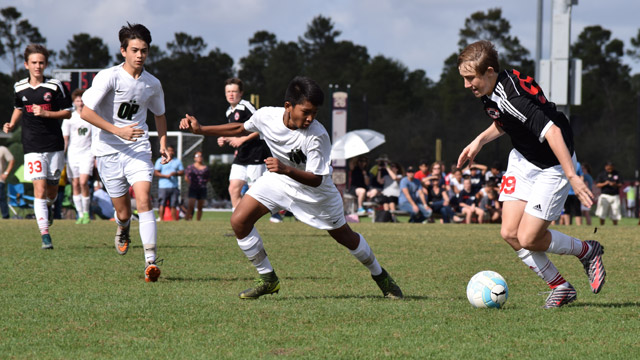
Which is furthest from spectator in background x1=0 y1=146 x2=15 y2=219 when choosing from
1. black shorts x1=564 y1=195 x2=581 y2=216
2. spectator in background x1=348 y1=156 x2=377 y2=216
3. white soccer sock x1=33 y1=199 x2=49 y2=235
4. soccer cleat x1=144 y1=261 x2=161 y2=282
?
black shorts x1=564 y1=195 x2=581 y2=216

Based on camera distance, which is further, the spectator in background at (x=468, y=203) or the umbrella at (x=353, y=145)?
the umbrella at (x=353, y=145)

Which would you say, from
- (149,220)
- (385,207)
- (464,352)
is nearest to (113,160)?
(149,220)

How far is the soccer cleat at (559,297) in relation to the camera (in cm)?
596

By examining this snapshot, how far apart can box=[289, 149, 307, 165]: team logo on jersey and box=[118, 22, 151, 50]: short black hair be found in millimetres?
2355

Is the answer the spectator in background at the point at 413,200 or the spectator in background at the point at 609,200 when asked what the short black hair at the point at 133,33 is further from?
the spectator in background at the point at 609,200

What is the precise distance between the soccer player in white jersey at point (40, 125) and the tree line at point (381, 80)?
46.6 metres

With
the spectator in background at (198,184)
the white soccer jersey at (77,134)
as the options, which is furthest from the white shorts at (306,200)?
the spectator in background at (198,184)

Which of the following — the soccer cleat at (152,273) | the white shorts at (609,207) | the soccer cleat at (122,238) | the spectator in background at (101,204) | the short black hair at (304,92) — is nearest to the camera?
the short black hair at (304,92)

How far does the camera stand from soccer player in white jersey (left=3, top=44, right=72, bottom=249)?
9.91m

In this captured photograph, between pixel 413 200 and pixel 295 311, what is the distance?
50.0 ft

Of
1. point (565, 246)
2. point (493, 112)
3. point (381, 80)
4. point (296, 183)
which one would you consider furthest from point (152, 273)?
point (381, 80)

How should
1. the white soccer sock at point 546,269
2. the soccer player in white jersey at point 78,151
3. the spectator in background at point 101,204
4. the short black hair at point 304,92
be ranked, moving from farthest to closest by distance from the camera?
the spectator in background at point 101,204 → the soccer player in white jersey at point 78,151 → the white soccer sock at point 546,269 → the short black hair at point 304,92

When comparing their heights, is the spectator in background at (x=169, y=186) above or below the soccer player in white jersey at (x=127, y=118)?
below

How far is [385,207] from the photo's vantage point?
70.1 ft
